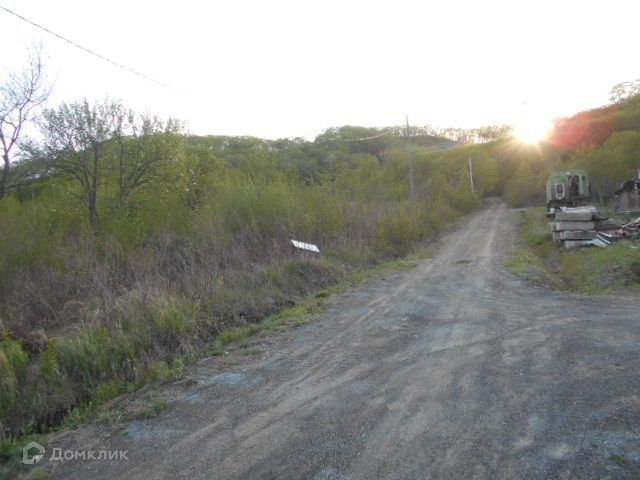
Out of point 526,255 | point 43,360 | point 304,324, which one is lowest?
point 526,255

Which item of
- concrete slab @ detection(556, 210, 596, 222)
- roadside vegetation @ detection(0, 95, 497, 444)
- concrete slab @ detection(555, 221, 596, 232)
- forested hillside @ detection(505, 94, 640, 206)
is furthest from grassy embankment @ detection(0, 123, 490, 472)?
forested hillside @ detection(505, 94, 640, 206)

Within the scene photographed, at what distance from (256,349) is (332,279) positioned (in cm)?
589

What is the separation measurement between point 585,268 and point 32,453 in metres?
13.8

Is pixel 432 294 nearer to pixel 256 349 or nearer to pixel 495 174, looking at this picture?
pixel 256 349

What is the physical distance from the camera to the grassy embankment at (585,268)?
11141mm

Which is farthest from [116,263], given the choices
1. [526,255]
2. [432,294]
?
[526,255]

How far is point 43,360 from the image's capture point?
21.1 ft

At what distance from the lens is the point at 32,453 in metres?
4.32

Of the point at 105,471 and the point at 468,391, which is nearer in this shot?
the point at 105,471

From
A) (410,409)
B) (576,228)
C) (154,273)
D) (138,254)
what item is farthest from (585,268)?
(138,254)

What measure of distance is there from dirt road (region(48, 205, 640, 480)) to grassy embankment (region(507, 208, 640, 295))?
368cm

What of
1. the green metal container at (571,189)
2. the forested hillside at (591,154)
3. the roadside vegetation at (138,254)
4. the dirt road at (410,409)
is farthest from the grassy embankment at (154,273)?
the forested hillside at (591,154)

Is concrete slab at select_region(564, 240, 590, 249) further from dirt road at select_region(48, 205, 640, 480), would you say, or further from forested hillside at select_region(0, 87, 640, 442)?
dirt road at select_region(48, 205, 640, 480)

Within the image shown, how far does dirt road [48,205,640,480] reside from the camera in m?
3.62
